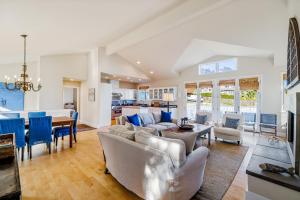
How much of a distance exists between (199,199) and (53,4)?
401cm

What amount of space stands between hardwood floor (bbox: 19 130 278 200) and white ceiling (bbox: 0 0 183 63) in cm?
292

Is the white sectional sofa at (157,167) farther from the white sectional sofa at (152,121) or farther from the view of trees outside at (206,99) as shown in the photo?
the view of trees outside at (206,99)

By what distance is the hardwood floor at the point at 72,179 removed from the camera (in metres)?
2.09

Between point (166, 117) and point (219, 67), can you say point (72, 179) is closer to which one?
point (166, 117)

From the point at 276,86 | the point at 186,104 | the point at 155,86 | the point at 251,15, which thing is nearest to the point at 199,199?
the point at 251,15

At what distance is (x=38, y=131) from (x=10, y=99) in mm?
4255

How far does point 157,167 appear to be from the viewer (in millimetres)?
1720

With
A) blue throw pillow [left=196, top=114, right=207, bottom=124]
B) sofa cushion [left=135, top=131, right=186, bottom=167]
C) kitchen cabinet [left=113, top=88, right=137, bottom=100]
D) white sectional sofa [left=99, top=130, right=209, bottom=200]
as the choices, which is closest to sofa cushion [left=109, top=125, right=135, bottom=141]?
white sectional sofa [left=99, top=130, right=209, bottom=200]

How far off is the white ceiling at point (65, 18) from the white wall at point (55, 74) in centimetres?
130

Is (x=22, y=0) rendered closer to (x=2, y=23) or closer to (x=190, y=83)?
(x=2, y=23)

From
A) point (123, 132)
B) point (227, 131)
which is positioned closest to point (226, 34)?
point (227, 131)

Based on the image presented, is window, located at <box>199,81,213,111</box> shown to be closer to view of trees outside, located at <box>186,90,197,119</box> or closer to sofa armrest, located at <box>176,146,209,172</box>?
view of trees outside, located at <box>186,90,197,119</box>

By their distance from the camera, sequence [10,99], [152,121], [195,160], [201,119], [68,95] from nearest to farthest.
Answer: [195,160]
[152,121]
[201,119]
[10,99]
[68,95]

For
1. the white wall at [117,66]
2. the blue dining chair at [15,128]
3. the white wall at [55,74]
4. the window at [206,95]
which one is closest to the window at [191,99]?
the window at [206,95]
